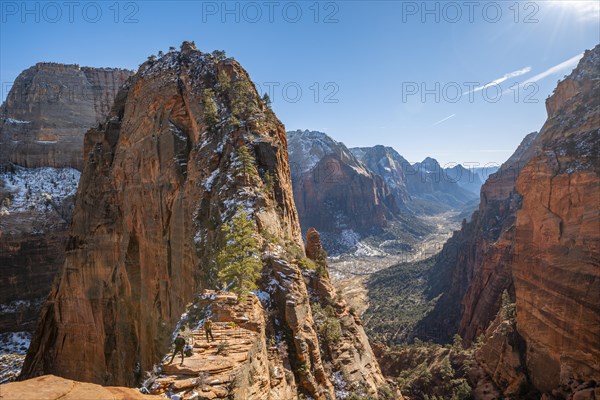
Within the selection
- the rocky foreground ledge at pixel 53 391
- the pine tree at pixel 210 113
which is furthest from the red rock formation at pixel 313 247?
the rocky foreground ledge at pixel 53 391

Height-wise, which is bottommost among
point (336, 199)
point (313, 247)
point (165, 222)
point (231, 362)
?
point (231, 362)

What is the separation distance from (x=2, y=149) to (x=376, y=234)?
138 meters

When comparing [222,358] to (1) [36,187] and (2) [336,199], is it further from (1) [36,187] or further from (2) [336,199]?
(2) [336,199]

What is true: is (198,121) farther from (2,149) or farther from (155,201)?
(2,149)

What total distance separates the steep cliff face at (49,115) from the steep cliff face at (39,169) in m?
0.17

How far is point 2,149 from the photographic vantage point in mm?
75500

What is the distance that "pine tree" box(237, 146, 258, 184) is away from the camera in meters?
18.5

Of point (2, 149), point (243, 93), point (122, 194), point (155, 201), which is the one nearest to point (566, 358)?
point (243, 93)

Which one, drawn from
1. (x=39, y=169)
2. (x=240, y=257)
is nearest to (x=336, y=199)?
(x=39, y=169)

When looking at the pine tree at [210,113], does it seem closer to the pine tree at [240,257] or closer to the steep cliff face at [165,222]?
the steep cliff face at [165,222]

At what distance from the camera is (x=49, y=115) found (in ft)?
267

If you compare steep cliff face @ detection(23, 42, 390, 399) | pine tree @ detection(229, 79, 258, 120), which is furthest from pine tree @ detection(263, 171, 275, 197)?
pine tree @ detection(229, 79, 258, 120)

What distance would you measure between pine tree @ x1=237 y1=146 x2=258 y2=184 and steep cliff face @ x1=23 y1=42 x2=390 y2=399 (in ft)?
0.42

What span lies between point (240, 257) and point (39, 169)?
8282 centimetres
